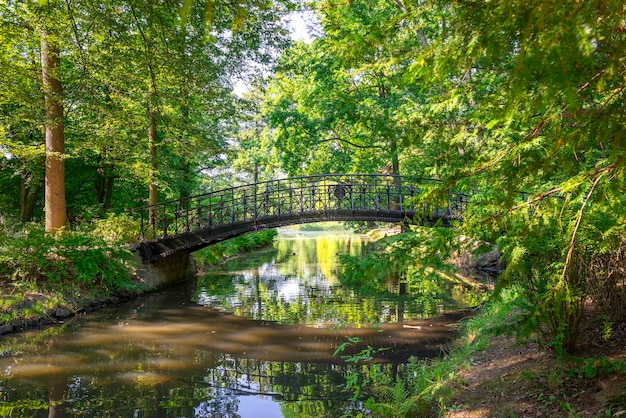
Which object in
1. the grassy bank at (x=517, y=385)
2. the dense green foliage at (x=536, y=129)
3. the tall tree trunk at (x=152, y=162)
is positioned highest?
the tall tree trunk at (x=152, y=162)

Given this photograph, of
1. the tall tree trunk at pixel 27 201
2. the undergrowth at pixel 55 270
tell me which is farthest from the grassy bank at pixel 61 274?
the tall tree trunk at pixel 27 201

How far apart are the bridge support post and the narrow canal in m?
1.13

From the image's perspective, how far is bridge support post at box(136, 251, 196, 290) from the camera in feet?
43.5

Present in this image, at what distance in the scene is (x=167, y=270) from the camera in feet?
47.9

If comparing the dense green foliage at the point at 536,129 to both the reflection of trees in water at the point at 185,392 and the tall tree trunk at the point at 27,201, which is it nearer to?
the reflection of trees in water at the point at 185,392

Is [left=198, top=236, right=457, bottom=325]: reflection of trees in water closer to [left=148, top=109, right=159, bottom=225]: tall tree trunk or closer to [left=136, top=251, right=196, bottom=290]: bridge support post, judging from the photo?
[left=136, top=251, right=196, bottom=290]: bridge support post

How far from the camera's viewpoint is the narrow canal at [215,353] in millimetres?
5160

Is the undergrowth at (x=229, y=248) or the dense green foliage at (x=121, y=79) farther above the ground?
the dense green foliage at (x=121, y=79)

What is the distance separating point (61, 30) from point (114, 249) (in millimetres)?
5755

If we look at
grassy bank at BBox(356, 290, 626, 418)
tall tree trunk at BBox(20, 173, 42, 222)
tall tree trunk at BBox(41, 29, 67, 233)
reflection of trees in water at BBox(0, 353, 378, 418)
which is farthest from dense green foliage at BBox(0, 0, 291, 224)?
reflection of trees in water at BBox(0, 353, 378, 418)

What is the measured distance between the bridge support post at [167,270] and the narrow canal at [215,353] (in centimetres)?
113

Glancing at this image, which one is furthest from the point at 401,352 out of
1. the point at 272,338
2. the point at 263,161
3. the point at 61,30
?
the point at 263,161

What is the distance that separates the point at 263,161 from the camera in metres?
25.4

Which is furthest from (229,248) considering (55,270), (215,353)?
(215,353)
